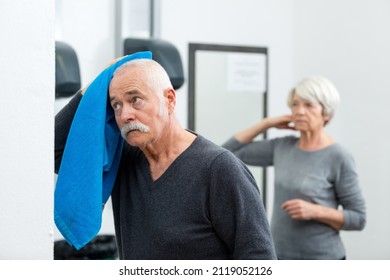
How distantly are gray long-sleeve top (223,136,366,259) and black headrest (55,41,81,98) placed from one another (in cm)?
82

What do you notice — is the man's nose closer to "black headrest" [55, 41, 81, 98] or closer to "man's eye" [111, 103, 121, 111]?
"man's eye" [111, 103, 121, 111]

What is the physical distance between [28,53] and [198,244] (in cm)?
49

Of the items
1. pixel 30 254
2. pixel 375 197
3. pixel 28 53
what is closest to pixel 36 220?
pixel 30 254

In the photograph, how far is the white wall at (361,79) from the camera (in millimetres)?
2758

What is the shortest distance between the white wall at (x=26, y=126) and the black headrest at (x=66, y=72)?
4.20ft

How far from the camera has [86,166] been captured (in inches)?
46.6

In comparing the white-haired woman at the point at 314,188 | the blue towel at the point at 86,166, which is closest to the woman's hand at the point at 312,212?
the white-haired woman at the point at 314,188

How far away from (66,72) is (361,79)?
143 centimetres

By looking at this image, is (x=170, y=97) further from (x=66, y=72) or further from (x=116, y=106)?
(x=66, y=72)

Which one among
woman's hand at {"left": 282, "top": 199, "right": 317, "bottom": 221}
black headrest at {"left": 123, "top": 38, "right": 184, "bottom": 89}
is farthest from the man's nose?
black headrest at {"left": 123, "top": 38, "right": 184, "bottom": 89}

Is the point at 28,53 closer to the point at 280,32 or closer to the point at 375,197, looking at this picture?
the point at 375,197

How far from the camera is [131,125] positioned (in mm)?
1135

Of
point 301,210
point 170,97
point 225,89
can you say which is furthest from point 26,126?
point 225,89
